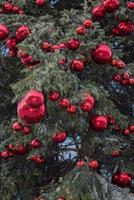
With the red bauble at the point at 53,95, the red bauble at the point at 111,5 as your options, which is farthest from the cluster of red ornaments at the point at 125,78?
the red bauble at the point at 53,95

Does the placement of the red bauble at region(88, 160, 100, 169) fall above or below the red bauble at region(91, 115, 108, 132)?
below

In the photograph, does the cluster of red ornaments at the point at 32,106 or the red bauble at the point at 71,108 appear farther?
the red bauble at the point at 71,108

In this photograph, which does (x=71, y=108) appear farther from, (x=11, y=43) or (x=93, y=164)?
(x=11, y=43)

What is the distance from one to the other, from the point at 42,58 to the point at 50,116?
0.52 meters

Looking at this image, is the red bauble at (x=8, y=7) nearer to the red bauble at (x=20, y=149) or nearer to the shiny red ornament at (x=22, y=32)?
the shiny red ornament at (x=22, y=32)

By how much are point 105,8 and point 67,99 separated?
0.99 metres

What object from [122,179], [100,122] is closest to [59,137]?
[100,122]

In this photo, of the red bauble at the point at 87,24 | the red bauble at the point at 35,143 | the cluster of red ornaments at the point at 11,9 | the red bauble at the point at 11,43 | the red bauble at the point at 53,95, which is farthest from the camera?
the cluster of red ornaments at the point at 11,9

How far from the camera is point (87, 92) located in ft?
13.3

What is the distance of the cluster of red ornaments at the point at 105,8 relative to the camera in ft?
14.4

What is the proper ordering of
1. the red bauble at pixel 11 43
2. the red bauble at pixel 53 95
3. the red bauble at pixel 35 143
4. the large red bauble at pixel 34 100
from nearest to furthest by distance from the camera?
the large red bauble at pixel 34 100, the red bauble at pixel 53 95, the red bauble at pixel 35 143, the red bauble at pixel 11 43

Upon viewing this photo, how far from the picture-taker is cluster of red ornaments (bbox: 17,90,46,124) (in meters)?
3.46

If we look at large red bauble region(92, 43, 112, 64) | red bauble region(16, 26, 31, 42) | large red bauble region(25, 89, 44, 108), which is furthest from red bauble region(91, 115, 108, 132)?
red bauble region(16, 26, 31, 42)

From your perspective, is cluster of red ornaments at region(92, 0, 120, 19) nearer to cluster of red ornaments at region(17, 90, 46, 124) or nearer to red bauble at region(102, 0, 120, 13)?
red bauble at region(102, 0, 120, 13)
